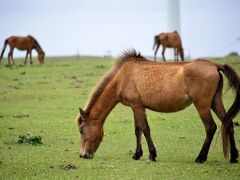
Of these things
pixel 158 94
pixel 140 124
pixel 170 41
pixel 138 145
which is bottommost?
pixel 170 41

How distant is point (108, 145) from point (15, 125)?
423 centimetres

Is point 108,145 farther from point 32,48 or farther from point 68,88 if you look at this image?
point 32,48

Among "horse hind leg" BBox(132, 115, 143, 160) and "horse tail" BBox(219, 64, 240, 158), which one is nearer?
"horse tail" BBox(219, 64, 240, 158)

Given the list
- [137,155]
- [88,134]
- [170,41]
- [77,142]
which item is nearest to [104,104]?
[88,134]

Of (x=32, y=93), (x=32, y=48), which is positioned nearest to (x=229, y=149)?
(x=32, y=93)

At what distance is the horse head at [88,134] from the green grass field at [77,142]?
0.21 meters

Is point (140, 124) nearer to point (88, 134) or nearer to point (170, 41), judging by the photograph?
point (88, 134)

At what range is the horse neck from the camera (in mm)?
13312

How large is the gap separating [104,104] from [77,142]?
2242 mm

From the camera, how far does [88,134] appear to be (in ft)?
43.1

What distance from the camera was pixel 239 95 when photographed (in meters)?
12.3

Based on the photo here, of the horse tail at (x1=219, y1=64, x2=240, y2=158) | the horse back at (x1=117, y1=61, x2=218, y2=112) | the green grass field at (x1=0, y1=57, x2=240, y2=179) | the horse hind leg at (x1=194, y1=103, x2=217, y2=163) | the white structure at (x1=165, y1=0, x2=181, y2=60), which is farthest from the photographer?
the white structure at (x1=165, y1=0, x2=181, y2=60)

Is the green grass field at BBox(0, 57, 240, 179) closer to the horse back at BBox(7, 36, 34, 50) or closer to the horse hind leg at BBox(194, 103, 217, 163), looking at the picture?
the horse hind leg at BBox(194, 103, 217, 163)

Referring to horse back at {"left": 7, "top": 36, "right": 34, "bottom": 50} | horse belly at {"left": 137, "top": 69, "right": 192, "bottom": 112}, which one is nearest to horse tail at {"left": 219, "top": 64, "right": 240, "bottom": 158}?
horse belly at {"left": 137, "top": 69, "right": 192, "bottom": 112}
